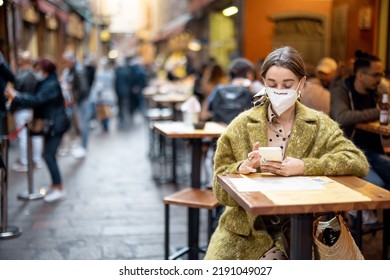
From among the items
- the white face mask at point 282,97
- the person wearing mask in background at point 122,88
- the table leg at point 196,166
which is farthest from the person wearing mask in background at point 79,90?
the white face mask at point 282,97

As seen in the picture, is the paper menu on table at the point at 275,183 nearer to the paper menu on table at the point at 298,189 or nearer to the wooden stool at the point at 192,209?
the paper menu on table at the point at 298,189

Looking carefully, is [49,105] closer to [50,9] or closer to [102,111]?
[102,111]

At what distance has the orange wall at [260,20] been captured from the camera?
12.2 meters

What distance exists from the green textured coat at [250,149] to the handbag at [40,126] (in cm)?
419

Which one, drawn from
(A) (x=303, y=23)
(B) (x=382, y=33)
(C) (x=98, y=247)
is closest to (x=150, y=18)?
(A) (x=303, y=23)

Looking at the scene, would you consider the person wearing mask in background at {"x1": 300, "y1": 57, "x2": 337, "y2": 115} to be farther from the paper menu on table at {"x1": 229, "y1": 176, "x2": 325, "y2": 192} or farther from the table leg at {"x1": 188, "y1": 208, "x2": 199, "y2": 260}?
the table leg at {"x1": 188, "y1": 208, "x2": 199, "y2": 260}

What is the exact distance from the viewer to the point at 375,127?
4965 mm

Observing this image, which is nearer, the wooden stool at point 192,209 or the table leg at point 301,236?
the table leg at point 301,236

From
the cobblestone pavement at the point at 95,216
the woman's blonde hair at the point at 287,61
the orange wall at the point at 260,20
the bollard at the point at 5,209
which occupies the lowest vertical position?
the cobblestone pavement at the point at 95,216

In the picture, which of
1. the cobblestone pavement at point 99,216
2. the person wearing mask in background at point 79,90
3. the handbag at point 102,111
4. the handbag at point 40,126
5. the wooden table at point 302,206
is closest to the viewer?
the wooden table at point 302,206

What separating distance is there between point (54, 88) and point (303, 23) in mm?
6732

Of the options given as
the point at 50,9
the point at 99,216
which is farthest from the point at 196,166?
the point at 50,9
